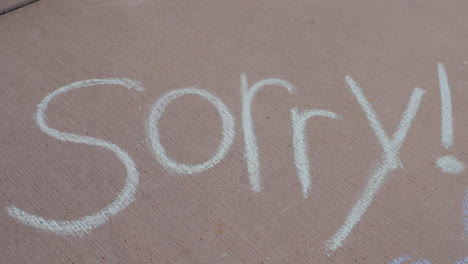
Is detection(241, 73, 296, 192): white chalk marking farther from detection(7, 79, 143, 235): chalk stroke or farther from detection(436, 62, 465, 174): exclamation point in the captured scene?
detection(436, 62, 465, 174): exclamation point

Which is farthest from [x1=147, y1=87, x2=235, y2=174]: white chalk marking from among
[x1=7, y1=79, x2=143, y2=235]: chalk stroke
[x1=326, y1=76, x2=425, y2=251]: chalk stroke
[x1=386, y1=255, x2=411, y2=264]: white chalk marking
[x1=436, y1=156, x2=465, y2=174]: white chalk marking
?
[x1=436, y1=156, x2=465, y2=174]: white chalk marking

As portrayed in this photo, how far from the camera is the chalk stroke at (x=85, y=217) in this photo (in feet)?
7.17

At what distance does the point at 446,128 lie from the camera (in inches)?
104

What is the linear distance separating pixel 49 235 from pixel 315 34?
5.81ft

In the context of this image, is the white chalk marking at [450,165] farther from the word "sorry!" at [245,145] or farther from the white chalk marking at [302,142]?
the white chalk marking at [302,142]

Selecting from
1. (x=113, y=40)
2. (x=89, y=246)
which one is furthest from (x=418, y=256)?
(x=113, y=40)

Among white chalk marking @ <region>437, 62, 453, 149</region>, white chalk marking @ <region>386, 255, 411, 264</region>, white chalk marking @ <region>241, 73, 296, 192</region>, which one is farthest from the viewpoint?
white chalk marking @ <region>437, 62, 453, 149</region>

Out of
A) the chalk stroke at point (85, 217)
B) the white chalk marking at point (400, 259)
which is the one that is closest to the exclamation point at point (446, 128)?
the white chalk marking at point (400, 259)

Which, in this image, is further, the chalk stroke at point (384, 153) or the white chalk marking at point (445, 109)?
the white chalk marking at point (445, 109)

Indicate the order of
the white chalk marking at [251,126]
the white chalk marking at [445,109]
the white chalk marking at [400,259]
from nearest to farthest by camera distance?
the white chalk marking at [400,259] → the white chalk marking at [251,126] → the white chalk marking at [445,109]

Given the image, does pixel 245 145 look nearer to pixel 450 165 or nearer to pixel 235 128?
pixel 235 128

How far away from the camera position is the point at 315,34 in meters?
3.11

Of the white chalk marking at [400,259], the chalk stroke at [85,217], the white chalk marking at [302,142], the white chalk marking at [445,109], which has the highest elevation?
the chalk stroke at [85,217]

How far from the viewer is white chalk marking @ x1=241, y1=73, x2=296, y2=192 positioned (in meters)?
2.39
